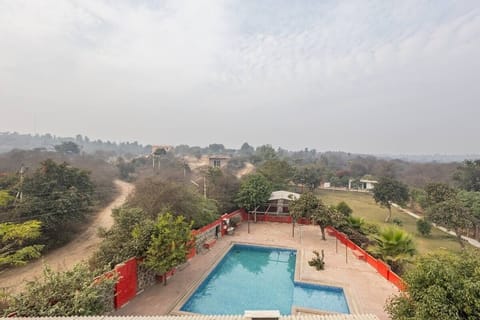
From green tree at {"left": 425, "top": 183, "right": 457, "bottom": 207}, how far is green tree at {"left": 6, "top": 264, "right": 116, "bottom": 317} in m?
24.5

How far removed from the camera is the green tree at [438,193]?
67.2ft

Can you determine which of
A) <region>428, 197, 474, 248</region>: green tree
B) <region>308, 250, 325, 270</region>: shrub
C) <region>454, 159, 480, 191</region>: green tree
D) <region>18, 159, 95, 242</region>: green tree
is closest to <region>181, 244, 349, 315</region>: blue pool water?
<region>308, 250, 325, 270</region>: shrub

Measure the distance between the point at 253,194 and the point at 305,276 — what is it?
10523mm

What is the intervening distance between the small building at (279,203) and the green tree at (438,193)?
1108 cm

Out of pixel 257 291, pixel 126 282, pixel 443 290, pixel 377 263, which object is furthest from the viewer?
pixel 377 263

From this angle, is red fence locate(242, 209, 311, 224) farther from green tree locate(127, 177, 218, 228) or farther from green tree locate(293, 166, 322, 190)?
green tree locate(293, 166, 322, 190)

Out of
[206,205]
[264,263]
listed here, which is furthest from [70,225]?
[264,263]

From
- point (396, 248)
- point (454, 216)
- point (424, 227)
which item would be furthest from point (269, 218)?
point (454, 216)

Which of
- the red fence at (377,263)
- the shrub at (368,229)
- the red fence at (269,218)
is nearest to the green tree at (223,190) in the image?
the red fence at (269,218)

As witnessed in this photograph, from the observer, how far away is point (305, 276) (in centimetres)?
1285

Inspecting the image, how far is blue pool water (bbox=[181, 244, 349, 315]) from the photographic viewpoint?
10438 millimetres

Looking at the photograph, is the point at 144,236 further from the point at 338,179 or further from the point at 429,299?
the point at 338,179

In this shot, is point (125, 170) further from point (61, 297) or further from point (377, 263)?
point (377, 263)

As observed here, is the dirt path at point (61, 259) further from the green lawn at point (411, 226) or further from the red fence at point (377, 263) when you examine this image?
the green lawn at point (411, 226)
